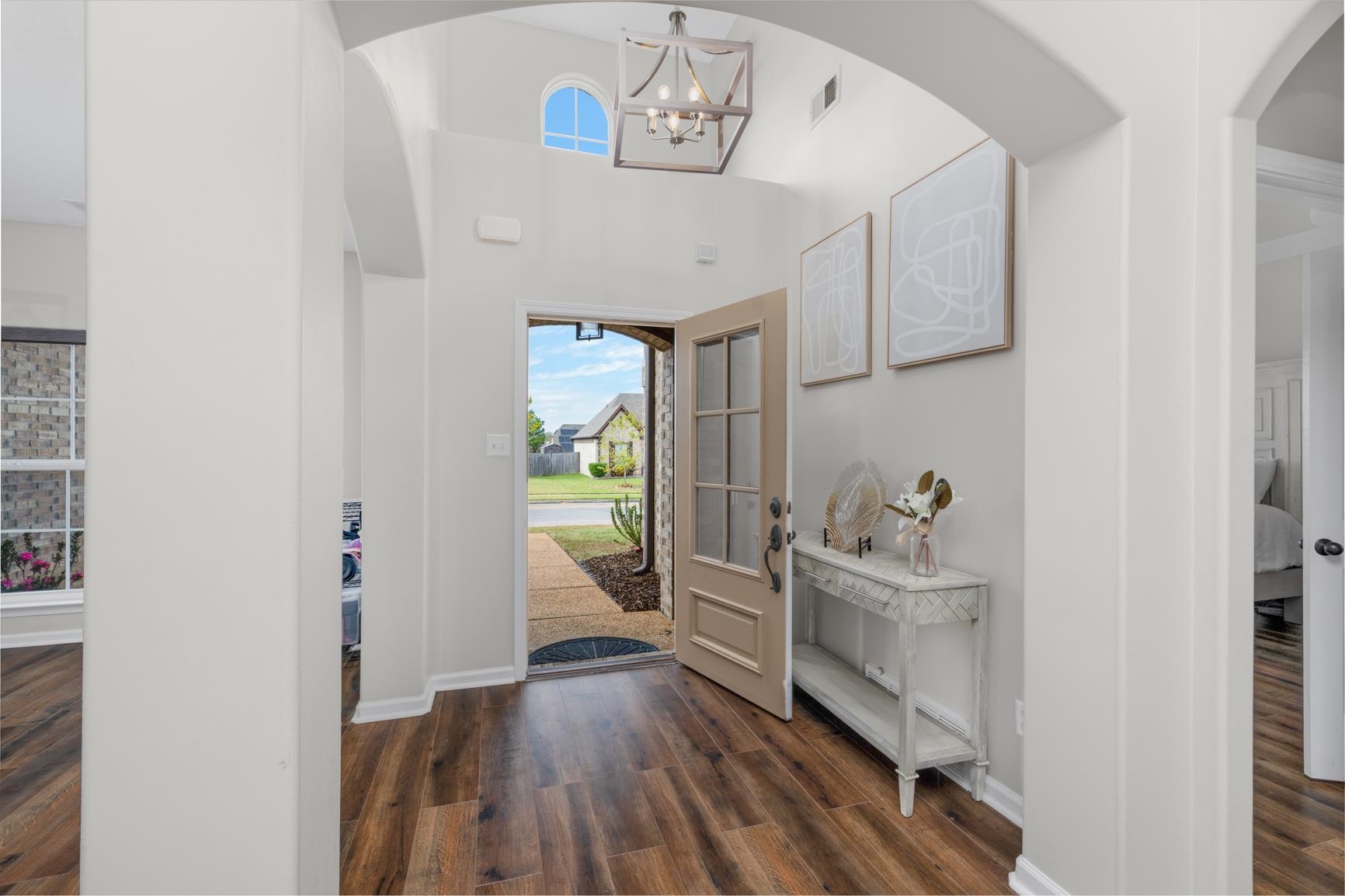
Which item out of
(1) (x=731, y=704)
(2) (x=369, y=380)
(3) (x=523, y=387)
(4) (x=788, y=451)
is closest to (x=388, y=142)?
(2) (x=369, y=380)

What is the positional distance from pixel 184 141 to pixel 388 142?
120 cm

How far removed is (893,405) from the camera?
2654 mm

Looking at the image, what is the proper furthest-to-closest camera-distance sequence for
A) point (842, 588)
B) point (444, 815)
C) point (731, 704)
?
point (731, 704), point (842, 588), point (444, 815)

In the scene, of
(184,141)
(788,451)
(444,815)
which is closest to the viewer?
(184,141)

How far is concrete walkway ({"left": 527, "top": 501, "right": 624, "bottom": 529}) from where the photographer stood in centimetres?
986

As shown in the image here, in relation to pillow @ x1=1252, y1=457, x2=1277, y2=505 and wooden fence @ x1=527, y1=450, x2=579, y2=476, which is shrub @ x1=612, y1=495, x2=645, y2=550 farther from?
pillow @ x1=1252, y1=457, x2=1277, y2=505

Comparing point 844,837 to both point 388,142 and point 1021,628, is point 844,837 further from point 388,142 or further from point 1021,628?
point 388,142

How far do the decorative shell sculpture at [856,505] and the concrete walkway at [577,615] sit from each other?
1693mm

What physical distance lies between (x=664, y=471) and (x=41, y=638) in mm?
4197

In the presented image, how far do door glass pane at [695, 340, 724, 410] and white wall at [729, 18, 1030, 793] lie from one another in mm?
538

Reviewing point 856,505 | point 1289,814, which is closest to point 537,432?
point 856,505

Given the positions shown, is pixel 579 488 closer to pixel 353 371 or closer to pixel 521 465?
pixel 353 371

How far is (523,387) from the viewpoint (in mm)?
3227

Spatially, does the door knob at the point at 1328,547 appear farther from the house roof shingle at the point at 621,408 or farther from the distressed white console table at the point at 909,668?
the house roof shingle at the point at 621,408
